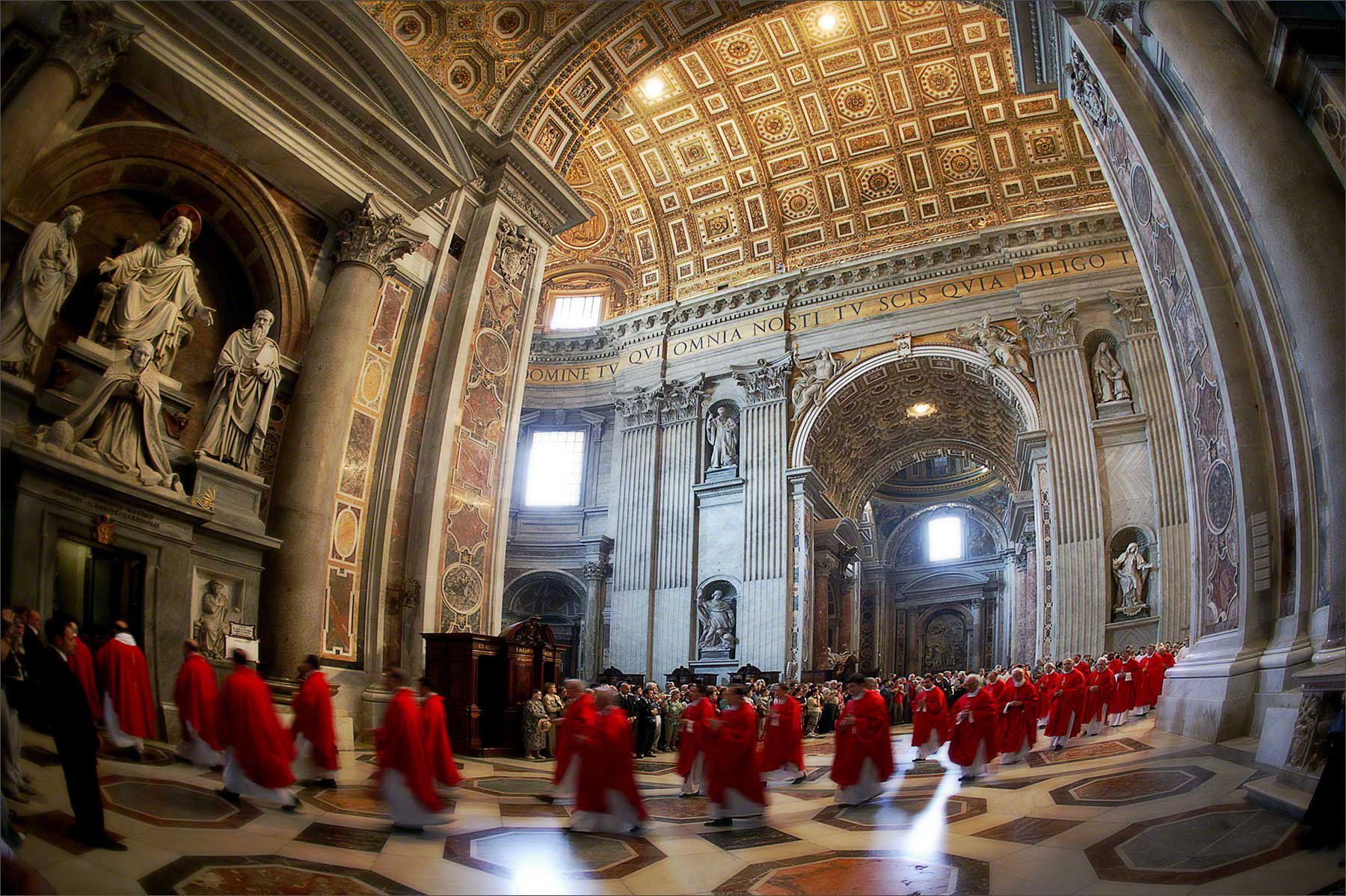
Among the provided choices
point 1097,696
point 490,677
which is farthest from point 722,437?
point 1097,696

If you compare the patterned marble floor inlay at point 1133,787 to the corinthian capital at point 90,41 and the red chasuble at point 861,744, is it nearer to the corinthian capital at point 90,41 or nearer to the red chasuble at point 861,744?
the red chasuble at point 861,744

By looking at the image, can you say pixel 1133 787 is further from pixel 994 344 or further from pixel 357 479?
pixel 994 344

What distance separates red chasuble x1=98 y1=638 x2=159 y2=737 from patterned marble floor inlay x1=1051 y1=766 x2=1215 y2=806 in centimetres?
725

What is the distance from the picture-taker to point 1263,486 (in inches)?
274

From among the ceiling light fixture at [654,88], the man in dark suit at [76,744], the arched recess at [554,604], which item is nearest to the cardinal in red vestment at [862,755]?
the man in dark suit at [76,744]

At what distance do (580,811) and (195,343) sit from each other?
696 cm

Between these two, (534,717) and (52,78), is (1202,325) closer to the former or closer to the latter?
(534,717)

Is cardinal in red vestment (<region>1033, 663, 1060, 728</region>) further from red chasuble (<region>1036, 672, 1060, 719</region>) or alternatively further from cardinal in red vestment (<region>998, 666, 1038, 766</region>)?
cardinal in red vestment (<region>998, 666, 1038, 766</region>)

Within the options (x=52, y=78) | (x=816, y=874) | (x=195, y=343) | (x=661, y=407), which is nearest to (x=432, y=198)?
(x=195, y=343)

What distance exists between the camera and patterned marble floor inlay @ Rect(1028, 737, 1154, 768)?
27.5ft

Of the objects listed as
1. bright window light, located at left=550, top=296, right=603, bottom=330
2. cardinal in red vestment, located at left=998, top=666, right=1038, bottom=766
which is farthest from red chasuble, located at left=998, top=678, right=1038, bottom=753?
bright window light, located at left=550, top=296, right=603, bottom=330

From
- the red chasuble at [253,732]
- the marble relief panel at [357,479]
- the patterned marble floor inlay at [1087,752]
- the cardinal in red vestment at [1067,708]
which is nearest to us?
the red chasuble at [253,732]

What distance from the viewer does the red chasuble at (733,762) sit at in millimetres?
7168

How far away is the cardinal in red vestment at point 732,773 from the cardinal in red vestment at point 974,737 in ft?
9.02
